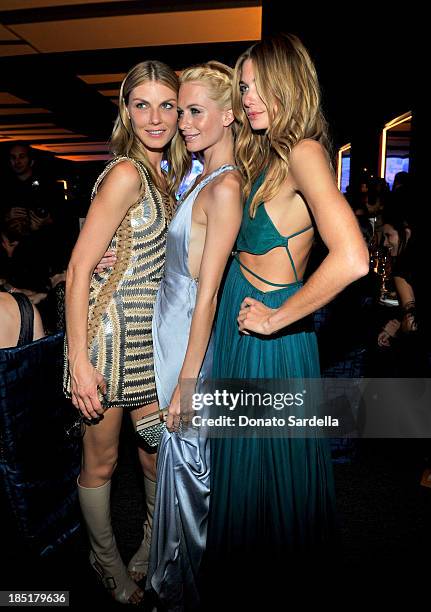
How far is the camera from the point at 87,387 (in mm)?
1698

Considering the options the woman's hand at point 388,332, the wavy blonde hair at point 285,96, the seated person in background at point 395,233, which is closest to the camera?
the wavy blonde hair at point 285,96

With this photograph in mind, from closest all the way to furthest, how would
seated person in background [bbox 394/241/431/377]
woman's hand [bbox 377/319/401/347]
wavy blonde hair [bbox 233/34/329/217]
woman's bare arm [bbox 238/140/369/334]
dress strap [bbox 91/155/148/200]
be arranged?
woman's bare arm [bbox 238/140/369/334] < wavy blonde hair [bbox 233/34/329/217] < dress strap [bbox 91/155/148/200] < seated person in background [bbox 394/241/431/377] < woman's hand [bbox 377/319/401/347]

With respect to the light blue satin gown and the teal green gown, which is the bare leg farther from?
the teal green gown

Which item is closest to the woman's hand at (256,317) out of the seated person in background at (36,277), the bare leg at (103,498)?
the bare leg at (103,498)

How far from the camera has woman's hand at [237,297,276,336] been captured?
1.47m

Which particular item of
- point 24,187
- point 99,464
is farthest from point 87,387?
point 24,187

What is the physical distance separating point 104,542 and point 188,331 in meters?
0.89

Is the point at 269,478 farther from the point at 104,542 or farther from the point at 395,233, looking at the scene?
the point at 395,233

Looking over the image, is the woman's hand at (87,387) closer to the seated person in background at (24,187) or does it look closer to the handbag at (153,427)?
the handbag at (153,427)

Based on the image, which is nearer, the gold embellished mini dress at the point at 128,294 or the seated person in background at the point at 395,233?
the gold embellished mini dress at the point at 128,294

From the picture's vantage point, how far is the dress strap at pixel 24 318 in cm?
200

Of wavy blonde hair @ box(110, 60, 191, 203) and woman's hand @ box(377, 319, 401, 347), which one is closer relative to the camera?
wavy blonde hair @ box(110, 60, 191, 203)

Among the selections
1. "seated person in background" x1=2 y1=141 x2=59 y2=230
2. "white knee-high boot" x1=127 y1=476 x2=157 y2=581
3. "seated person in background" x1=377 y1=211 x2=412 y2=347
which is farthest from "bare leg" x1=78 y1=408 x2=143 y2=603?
"seated person in background" x1=2 y1=141 x2=59 y2=230

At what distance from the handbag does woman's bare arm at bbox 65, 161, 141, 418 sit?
168 mm
